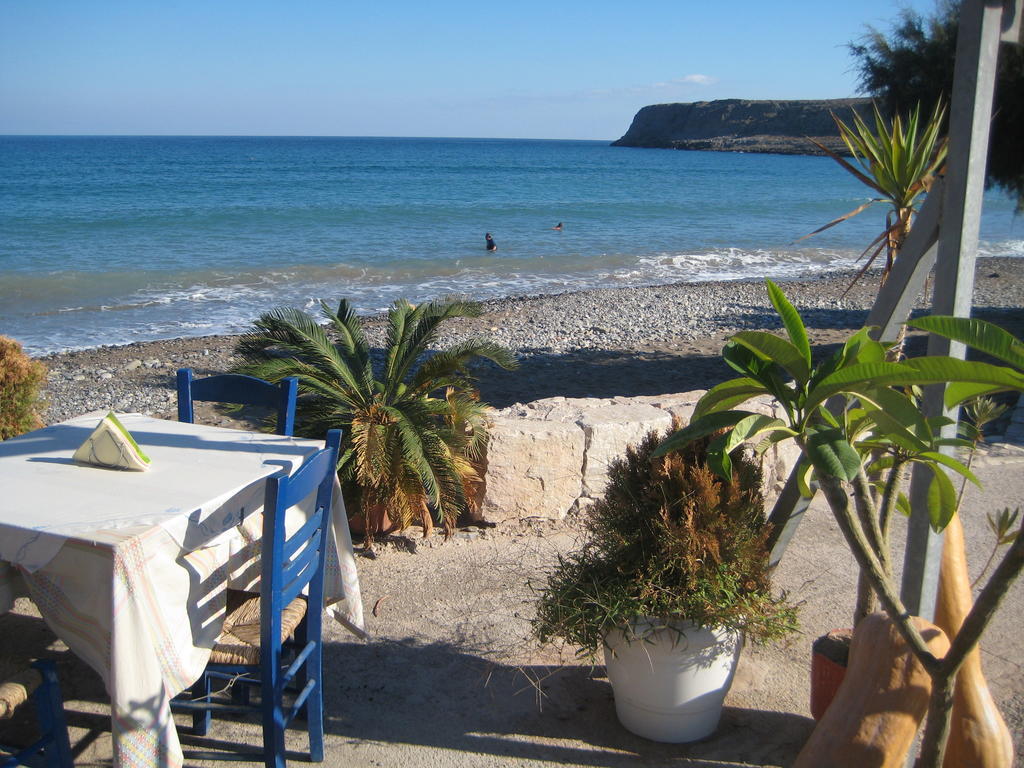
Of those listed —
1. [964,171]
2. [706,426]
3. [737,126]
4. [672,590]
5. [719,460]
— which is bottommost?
[672,590]

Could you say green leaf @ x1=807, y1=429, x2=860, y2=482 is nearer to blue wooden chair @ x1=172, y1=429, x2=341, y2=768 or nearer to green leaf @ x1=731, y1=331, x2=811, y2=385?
green leaf @ x1=731, y1=331, x2=811, y2=385

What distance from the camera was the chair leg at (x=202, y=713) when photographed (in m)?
3.11

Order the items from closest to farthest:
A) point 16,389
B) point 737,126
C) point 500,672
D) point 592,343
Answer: point 500,672, point 16,389, point 592,343, point 737,126

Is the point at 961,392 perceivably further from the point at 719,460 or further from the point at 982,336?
the point at 719,460

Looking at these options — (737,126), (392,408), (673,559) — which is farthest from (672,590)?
(737,126)

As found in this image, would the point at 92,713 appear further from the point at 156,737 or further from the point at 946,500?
the point at 946,500

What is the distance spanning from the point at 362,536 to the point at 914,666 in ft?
10.6

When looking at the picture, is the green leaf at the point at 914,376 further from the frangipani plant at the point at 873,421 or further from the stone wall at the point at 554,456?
the stone wall at the point at 554,456

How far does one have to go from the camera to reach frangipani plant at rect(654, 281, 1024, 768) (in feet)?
7.00

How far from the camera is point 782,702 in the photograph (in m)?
3.31

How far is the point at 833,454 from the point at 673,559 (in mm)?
765

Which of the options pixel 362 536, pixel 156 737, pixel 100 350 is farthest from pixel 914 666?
pixel 100 350

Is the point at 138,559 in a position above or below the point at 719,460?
below

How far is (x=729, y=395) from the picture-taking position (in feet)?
8.56
